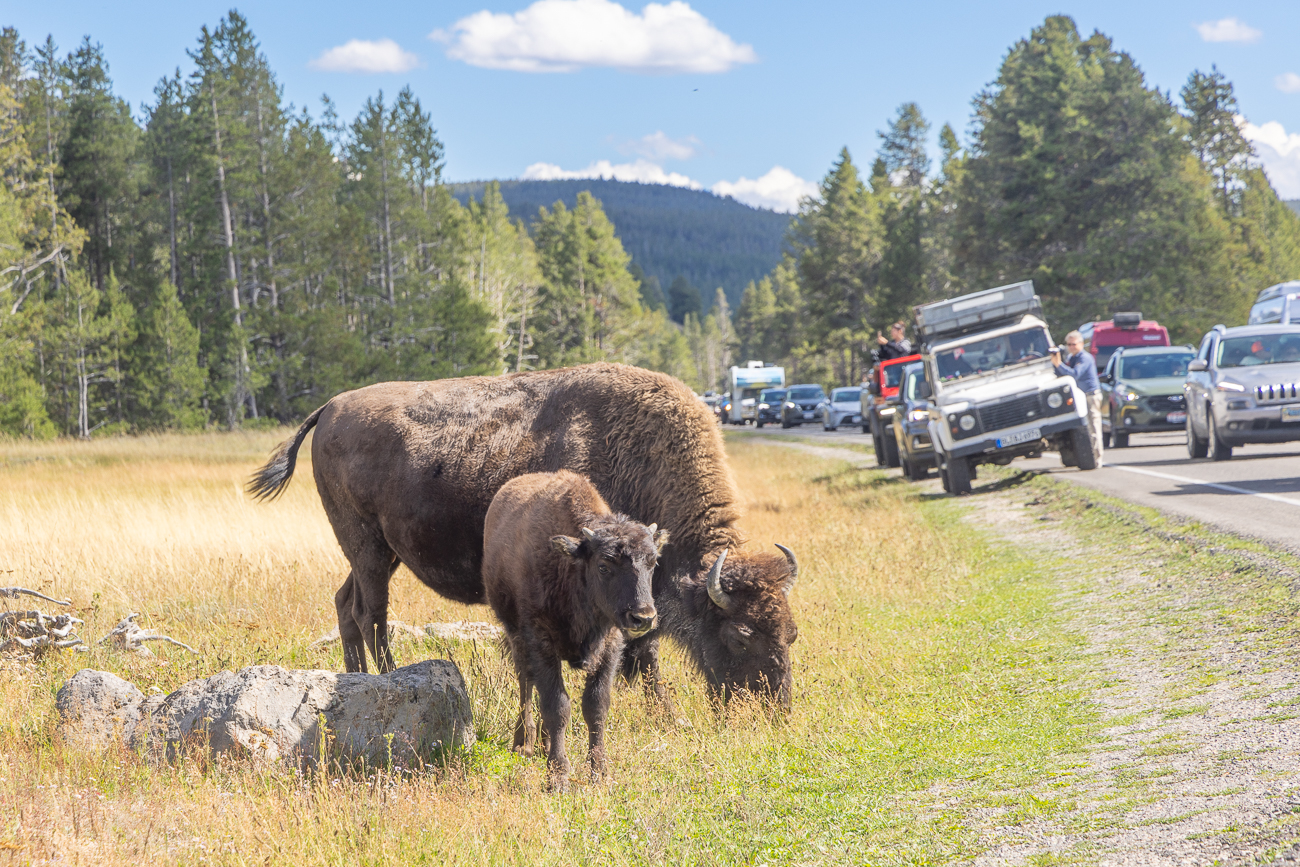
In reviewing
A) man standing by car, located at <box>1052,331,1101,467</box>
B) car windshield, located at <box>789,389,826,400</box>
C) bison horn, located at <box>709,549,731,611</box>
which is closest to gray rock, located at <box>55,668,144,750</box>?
bison horn, located at <box>709,549,731,611</box>

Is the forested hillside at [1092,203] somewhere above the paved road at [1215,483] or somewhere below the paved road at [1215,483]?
above

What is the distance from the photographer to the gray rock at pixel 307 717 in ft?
19.6

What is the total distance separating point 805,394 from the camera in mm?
60781

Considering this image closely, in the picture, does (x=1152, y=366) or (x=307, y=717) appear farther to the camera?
(x=1152, y=366)

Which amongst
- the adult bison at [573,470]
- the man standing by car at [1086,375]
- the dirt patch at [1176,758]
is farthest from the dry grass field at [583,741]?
the man standing by car at [1086,375]

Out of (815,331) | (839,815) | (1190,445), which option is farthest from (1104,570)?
(815,331)

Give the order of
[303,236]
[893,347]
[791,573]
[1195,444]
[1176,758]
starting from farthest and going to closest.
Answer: [303,236] → [893,347] → [1195,444] → [791,573] → [1176,758]

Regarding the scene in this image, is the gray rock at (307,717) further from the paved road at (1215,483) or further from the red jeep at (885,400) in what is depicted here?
the red jeep at (885,400)

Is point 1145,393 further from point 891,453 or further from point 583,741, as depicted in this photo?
point 583,741

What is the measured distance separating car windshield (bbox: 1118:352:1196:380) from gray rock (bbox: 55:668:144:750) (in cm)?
2206

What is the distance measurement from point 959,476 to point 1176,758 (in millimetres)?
12940

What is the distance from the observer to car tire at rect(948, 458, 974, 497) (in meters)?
17.3

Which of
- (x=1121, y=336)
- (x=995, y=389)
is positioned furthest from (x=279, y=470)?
(x=1121, y=336)

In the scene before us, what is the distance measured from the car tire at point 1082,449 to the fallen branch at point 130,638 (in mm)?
13463
